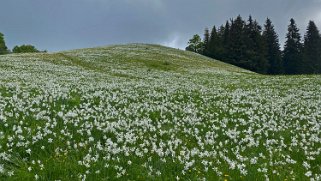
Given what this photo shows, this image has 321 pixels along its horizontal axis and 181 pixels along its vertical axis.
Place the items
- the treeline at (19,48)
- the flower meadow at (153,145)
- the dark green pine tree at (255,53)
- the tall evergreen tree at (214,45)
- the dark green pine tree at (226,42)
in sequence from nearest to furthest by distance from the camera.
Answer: the flower meadow at (153,145) → the dark green pine tree at (255,53) → the dark green pine tree at (226,42) → the tall evergreen tree at (214,45) → the treeline at (19,48)

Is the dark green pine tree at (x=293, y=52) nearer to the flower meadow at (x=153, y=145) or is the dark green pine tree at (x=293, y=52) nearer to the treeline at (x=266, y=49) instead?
the treeline at (x=266, y=49)

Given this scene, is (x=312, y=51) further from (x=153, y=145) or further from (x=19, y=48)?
(x=153, y=145)

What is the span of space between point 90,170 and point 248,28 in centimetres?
9777

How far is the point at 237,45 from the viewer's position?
96.9 m

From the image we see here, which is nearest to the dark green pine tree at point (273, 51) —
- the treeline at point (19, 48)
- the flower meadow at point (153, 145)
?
the treeline at point (19, 48)

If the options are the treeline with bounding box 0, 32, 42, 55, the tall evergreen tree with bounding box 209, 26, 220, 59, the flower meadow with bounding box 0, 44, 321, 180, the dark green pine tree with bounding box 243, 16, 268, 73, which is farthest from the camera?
the treeline with bounding box 0, 32, 42, 55

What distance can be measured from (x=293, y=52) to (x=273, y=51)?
17.9ft

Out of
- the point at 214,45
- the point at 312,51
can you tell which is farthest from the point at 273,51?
the point at 214,45

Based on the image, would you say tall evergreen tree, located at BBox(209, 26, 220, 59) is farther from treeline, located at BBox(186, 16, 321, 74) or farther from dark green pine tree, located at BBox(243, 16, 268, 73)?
dark green pine tree, located at BBox(243, 16, 268, 73)

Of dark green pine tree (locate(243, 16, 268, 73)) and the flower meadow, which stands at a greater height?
dark green pine tree (locate(243, 16, 268, 73))

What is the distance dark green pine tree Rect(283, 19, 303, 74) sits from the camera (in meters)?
101

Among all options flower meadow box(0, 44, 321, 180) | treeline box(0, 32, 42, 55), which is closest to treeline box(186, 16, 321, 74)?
treeline box(0, 32, 42, 55)

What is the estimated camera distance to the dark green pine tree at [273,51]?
330ft

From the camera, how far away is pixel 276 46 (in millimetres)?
103500
